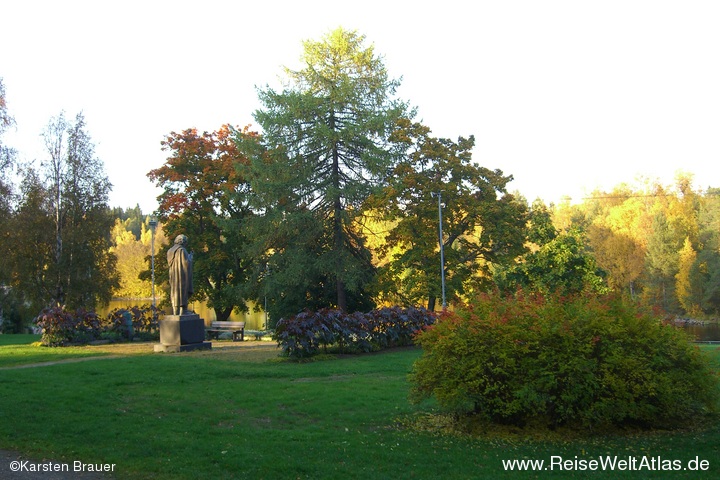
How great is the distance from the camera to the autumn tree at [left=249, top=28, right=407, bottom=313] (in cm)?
3148

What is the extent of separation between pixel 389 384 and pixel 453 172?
22006 mm

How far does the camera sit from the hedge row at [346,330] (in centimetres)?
1836

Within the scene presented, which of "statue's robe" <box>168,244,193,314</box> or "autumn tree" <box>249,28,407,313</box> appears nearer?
"statue's robe" <box>168,244,193,314</box>

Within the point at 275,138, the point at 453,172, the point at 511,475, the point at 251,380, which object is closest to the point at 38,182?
the point at 275,138

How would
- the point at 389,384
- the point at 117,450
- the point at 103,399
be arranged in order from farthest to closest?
1. the point at 389,384
2. the point at 103,399
3. the point at 117,450

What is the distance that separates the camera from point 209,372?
14977mm

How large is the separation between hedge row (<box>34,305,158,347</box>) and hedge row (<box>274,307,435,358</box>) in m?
8.68

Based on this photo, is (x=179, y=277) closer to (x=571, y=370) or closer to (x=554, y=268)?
(x=571, y=370)

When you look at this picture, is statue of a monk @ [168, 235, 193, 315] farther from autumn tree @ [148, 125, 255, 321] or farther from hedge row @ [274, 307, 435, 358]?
autumn tree @ [148, 125, 255, 321]

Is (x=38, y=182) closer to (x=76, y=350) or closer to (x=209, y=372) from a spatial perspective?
(x=76, y=350)

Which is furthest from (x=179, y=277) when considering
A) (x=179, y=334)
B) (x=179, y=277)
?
(x=179, y=334)

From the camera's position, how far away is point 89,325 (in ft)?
79.2

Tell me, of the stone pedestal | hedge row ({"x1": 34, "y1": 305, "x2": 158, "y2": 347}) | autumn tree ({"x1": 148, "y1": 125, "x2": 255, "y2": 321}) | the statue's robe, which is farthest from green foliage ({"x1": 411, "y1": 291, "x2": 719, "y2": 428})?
autumn tree ({"x1": 148, "y1": 125, "x2": 255, "y2": 321})

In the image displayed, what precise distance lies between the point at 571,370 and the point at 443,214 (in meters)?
25.3
